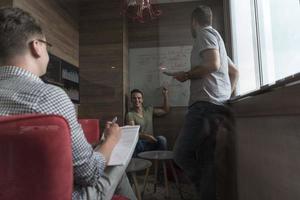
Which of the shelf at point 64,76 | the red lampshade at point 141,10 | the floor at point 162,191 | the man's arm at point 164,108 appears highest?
the red lampshade at point 141,10

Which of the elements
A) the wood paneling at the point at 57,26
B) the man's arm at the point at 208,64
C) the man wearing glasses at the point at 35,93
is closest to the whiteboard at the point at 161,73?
the wood paneling at the point at 57,26

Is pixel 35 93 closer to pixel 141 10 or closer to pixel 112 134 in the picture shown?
pixel 112 134

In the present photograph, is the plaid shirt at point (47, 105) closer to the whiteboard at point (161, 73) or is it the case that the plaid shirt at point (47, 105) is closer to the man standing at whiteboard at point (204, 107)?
the man standing at whiteboard at point (204, 107)

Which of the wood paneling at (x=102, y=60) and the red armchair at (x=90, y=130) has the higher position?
the wood paneling at (x=102, y=60)

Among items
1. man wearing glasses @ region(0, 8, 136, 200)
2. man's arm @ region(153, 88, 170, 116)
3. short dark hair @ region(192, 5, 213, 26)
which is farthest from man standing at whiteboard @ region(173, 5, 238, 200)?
man's arm @ region(153, 88, 170, 116)

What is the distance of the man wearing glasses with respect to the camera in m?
0.81

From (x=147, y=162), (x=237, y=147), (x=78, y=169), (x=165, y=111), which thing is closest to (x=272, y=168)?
(x=237, y=147)

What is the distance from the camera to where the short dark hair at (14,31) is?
92 cm

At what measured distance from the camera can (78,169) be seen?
854mm

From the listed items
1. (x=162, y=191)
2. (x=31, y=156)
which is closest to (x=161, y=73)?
(x=162, y=191)

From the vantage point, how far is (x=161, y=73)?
12.5 feet

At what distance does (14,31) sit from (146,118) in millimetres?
2793

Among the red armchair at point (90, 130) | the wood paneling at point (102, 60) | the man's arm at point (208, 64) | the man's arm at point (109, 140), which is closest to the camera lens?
the man's arm at point (109, 140)

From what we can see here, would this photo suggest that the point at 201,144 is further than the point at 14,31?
Yes
